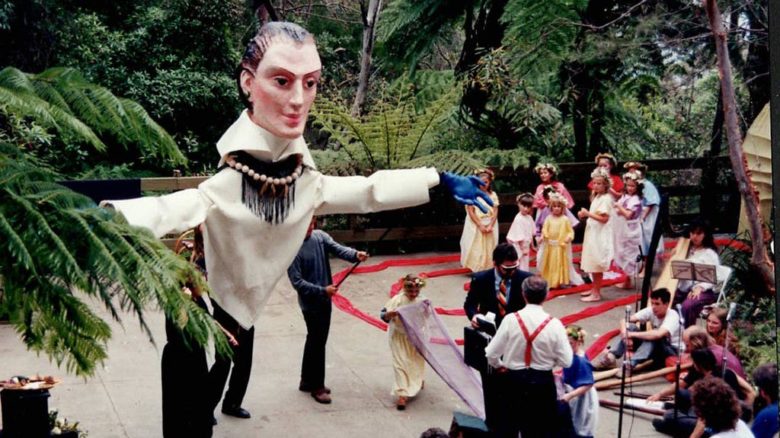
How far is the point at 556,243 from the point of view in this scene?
7805 millimetres

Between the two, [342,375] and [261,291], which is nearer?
[261,291]

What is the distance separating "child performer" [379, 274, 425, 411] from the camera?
18.3ft

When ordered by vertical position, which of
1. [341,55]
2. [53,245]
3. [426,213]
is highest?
[341,55]

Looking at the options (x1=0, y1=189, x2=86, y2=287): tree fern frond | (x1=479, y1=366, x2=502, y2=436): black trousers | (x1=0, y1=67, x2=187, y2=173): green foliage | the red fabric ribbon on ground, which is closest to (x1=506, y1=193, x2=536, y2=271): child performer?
the red fabric ribbon on ground

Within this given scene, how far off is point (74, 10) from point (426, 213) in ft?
13.4

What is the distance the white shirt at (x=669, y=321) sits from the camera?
19.3ft

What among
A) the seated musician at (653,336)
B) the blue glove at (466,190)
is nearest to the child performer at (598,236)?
the seated musician at (653,336)

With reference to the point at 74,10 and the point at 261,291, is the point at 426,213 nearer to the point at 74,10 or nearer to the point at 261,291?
the point at 74,10

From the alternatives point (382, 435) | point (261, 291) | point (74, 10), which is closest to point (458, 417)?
point (382, 435)

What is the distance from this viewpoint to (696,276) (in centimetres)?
537

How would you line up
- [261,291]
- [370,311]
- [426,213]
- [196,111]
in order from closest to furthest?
[261,291]
[196,111]
[370,311]
[426,213]

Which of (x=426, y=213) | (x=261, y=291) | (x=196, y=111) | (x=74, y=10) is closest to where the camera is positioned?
(x=261, y=291)

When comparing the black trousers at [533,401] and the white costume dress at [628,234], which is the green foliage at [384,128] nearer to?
the white costume dress at [628,234]

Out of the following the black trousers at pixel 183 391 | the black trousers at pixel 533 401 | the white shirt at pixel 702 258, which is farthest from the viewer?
the white shirt at pixel 702 258
